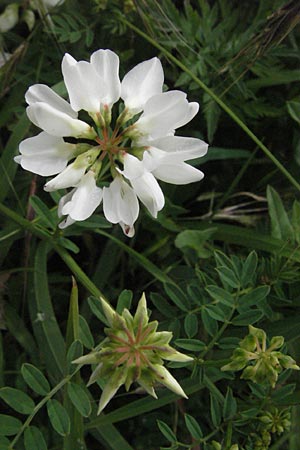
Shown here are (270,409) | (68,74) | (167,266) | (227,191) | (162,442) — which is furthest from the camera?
Result: (227,191)

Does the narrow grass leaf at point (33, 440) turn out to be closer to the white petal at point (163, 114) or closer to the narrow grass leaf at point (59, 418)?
the narrow grass leaf at point (59, 418)

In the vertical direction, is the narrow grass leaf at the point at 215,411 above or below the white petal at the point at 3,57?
below

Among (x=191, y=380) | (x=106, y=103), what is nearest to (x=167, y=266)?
(x=191, y=380)

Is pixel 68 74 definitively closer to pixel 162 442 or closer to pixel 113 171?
pixel 113 171

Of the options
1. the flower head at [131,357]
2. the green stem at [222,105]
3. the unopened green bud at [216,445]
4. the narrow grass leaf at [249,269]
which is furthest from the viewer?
the green stem at [222,105]

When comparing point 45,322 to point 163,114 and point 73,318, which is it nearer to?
point 73,318

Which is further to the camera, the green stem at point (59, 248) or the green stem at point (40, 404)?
the green stem at point (59, 248)

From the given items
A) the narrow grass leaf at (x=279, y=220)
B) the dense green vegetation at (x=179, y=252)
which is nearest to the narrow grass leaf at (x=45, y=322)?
the dense green vegetation at (x=179, y=252)

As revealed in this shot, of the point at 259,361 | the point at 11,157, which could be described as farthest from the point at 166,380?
the point at 11,157

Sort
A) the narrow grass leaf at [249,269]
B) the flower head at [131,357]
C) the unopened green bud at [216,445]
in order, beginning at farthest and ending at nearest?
the narrow grass leaf at [249,269] → the unopened green bud at [216,445] → the flower head at [131,357]
